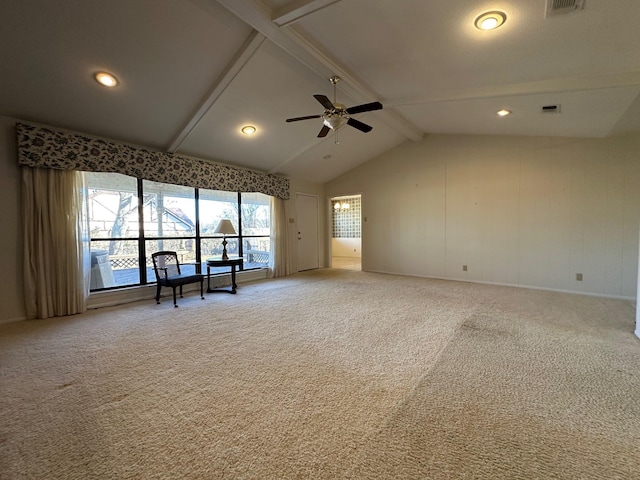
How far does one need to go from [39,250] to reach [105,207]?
986mm

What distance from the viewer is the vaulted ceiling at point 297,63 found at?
2303 millimetres

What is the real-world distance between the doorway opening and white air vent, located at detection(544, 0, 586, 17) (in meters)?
7.63

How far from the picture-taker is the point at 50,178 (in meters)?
3.54

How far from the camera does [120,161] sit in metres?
4.02

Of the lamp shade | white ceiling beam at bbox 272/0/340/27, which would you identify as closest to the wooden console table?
the lamp shade

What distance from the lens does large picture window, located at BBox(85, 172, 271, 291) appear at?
4.15m

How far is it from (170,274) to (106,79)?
2.77 metres

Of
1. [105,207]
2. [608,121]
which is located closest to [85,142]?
[105,207]

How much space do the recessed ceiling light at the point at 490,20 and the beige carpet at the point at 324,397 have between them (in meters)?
2.79

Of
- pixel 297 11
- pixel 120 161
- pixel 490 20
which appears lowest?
pixel 120 161

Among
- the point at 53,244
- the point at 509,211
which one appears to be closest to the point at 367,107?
the point at 509,211

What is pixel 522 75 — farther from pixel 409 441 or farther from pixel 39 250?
pixel 39 250

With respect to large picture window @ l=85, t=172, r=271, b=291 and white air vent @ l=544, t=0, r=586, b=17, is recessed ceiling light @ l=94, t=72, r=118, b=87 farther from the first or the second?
white air vent @ l=544, t=0, r=586, b=17

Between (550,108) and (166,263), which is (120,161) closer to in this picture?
(166,263)
